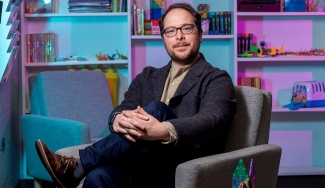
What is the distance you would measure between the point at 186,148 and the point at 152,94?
0.49 m

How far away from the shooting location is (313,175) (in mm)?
4727

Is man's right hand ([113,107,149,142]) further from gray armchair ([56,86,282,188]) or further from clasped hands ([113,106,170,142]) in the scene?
gray armchair ([56,86,282,188])

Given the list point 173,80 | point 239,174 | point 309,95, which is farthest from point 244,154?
point 309,95

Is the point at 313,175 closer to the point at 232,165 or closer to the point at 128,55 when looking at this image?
the point at 128,55

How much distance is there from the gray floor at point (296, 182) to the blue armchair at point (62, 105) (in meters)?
0.59

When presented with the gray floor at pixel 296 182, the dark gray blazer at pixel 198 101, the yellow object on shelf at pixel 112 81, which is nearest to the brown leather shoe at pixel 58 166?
the dark gray blazer at pixel 198 101

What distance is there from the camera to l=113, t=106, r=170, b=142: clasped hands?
2.37 metres

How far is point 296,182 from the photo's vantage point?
450cm

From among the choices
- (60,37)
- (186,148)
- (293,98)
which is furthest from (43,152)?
(293,98)

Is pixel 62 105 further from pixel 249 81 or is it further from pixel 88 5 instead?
pixel 249 81

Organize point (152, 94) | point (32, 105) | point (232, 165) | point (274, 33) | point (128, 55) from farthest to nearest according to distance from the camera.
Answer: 1. point (274, 33)
2. point (128, 55)
3. point (32, 105)
4. point (152, 94)
5. point (232, 165)

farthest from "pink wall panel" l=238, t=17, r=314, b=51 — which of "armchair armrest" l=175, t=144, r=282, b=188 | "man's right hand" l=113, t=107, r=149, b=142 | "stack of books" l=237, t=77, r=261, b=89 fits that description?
"man's right hand" l=113, t=107, r=149, b=142

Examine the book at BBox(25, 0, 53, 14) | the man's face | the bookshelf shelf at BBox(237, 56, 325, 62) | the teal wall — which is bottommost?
the teal wall

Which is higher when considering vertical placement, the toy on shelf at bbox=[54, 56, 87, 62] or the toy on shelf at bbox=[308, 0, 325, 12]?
the toy on shelf at bbox=[308, 0, 325, 12]
